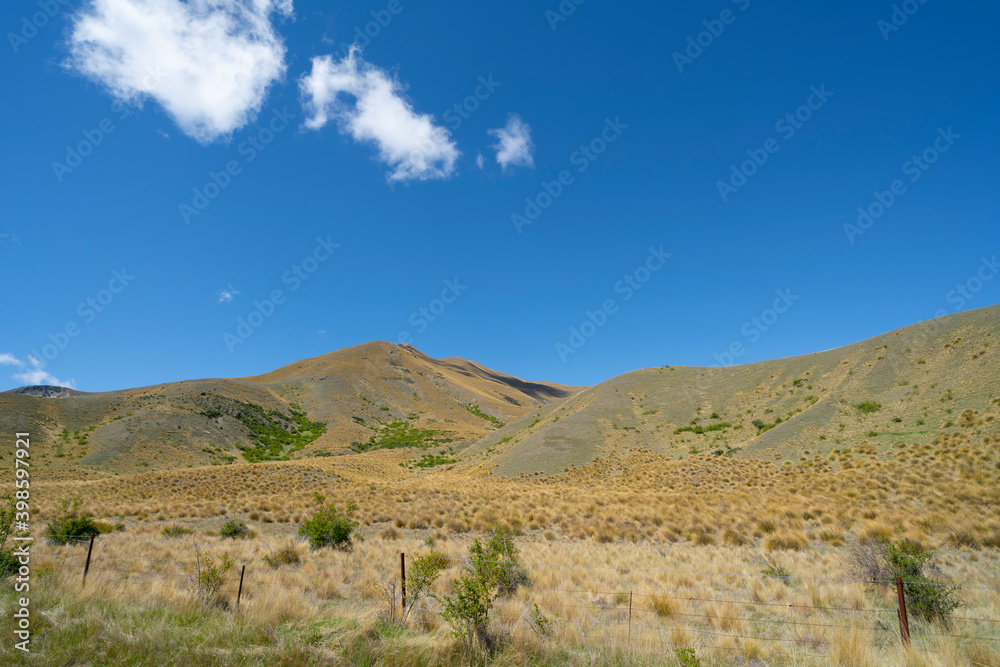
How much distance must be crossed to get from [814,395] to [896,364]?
7114mm

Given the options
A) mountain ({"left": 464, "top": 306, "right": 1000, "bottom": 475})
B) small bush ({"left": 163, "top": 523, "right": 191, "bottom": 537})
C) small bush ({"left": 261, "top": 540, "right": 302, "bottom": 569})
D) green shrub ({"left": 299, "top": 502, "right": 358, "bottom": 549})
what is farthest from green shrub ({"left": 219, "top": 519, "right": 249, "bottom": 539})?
mountain ({"left": 464, "top": 306, "right": 1000, "bottom": 475})

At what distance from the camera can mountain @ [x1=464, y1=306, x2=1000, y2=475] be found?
1217 inches

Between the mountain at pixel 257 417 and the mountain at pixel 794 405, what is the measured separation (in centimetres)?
3327

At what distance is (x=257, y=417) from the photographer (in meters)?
83.0

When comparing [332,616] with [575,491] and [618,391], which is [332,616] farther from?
[618,391]

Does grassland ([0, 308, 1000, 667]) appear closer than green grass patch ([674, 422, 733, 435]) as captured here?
Yes

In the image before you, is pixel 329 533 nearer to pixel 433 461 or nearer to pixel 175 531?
pixel 175 531

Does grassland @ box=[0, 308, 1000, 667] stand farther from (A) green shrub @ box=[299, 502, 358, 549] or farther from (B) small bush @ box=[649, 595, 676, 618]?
(A) green shrub @ box=[299, 502, 358, 549]

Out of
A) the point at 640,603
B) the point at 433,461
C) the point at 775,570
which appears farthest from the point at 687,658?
the point at 433,461

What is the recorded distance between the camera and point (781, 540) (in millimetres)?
16281

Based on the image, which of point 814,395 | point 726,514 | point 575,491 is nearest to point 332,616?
point 726,514

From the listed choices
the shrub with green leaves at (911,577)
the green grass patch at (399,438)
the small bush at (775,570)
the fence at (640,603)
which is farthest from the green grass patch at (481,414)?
the shrub with green leaves at (911,577)

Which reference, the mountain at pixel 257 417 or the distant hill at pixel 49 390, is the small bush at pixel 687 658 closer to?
the mountain at pixel 257 417

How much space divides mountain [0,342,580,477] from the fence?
5001cm
